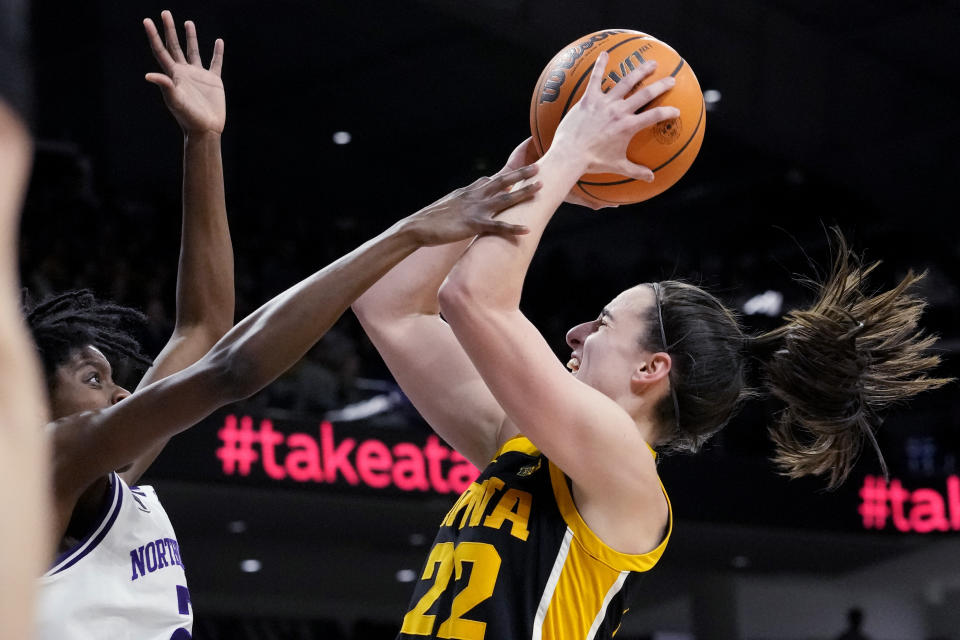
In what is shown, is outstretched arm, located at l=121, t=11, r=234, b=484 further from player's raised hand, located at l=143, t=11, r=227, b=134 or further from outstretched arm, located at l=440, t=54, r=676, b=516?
outstretched arm, located at l=440, t=54, r=676, b=516

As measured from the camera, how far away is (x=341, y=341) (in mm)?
9328

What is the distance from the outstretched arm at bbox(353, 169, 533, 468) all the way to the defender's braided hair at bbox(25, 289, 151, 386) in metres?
0.52

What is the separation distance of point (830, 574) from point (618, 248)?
5.26 m

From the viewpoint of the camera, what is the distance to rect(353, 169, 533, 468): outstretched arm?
255 cm

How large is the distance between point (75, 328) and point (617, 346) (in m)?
1.04

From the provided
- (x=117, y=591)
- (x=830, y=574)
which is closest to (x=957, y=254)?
(x=830, y=574)

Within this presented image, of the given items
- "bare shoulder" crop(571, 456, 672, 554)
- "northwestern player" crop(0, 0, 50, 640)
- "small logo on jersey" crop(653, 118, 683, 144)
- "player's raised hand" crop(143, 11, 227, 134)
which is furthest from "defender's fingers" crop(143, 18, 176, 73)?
"northwestern player" crop(0, 0, 50, 640)

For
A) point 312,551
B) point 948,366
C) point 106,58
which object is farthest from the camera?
point 948,366

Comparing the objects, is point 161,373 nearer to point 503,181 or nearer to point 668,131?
point 503,181

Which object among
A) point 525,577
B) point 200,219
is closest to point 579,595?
point 525,577

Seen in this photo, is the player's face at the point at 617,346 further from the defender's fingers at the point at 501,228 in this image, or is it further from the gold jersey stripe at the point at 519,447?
the defender's fingers at the point at 501,228

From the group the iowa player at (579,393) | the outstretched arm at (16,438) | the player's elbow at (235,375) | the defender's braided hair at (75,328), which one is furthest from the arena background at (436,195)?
the outstretched arm at (16,438)

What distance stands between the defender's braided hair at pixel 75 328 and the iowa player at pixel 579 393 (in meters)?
0.51

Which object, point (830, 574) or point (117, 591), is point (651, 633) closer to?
Result: point (830, 574)
